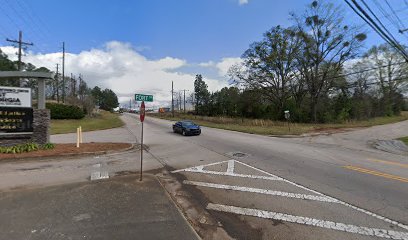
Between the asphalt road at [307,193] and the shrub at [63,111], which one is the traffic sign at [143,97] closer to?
the asphalt road at [307,193]

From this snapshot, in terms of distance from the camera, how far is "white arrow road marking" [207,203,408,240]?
4.41 metres

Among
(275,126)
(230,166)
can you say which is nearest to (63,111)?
(275,126)

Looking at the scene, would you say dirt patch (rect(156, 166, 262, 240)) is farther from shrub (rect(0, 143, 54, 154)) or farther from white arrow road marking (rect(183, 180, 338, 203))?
shrub (rect(0, 143, 54, 154))

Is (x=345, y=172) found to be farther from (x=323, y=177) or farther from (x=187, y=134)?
(x=187, y=134)

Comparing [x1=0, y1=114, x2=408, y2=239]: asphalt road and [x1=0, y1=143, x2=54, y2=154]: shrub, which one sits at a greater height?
[x1=0, y1=143, x2=54, y2=154]: shrub

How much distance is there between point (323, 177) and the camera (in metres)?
8.15

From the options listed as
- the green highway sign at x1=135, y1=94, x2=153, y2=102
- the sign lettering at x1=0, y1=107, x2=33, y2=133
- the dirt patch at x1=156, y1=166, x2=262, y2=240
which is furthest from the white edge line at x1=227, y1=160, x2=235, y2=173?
the sign lettering at x1=0, y1=107, x2=33, y2=133

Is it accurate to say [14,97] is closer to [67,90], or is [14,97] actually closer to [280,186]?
[280,186]

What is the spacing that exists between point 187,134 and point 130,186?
1646 centimetres

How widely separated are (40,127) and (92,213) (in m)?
10.3

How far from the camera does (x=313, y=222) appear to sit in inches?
192

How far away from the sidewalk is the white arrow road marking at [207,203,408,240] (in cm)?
115

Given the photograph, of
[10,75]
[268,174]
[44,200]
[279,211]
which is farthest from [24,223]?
[10,75]

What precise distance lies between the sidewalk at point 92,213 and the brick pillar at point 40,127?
298 inches
